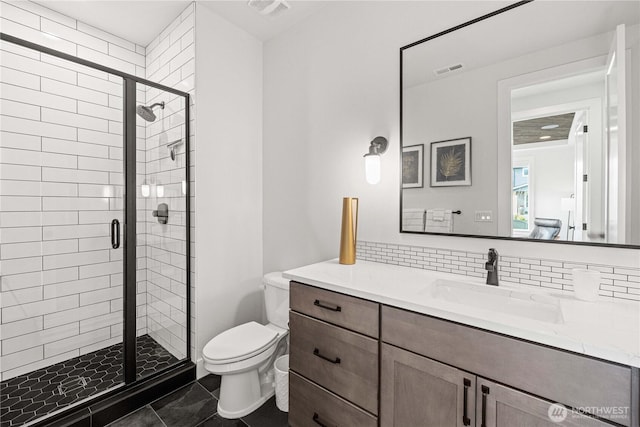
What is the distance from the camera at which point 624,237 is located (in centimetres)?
110

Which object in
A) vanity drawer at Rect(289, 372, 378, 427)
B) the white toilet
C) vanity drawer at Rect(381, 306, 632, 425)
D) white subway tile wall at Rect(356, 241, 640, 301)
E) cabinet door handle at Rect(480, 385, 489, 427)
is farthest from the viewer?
the white toilet

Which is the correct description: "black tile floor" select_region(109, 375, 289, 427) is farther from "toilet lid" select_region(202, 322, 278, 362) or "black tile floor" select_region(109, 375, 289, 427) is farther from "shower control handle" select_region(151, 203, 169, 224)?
"shower control handle" select_region(151, 203, 169, 224)

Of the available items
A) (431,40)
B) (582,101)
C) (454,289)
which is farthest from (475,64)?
(454,289)

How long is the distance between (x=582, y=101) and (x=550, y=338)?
3.27 ft

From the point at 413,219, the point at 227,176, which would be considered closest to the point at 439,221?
the point at 413,219

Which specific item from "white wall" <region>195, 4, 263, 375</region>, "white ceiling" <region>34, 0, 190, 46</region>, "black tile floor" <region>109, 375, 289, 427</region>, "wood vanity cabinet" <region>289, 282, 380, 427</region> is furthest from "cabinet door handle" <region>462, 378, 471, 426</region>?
"white ceiling" <region>34, 0, 190, 46</region>

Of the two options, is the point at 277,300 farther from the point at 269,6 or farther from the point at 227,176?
the point at 269,6

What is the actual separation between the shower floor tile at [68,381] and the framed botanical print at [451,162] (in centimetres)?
215

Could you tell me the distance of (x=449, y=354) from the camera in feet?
3.23

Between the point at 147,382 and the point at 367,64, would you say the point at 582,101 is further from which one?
the point at 147,382

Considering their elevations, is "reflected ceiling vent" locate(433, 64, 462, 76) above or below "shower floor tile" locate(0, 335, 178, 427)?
above

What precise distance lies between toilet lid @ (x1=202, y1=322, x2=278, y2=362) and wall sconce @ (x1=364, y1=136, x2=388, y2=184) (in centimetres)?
117

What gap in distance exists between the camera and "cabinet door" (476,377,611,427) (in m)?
0.78

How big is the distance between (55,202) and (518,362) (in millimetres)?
2464
